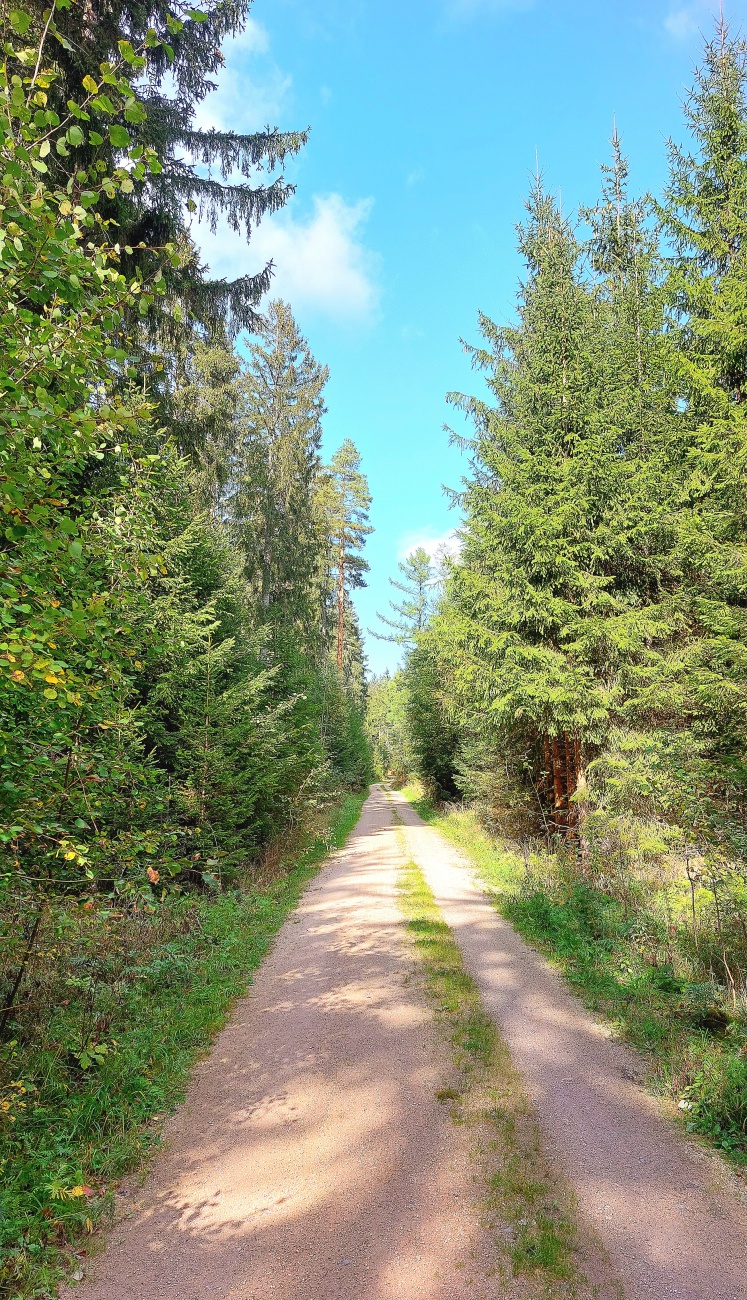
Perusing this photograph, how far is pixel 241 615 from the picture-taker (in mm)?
10484

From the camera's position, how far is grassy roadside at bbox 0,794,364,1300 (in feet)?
9.48

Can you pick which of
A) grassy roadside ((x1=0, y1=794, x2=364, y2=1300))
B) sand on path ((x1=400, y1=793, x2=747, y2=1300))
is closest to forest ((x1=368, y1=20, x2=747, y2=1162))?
sand on path ((x1=400, y1=793, x2=747, y2=1300))

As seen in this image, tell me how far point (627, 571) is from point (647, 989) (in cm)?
692

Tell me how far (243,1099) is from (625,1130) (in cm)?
263

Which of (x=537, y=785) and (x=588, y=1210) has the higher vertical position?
(x=537, y=785)

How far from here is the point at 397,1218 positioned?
308 cm

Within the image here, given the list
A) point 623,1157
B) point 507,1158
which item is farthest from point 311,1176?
point 623,1157

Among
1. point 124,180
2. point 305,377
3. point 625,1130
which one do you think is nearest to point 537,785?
point 625,1130

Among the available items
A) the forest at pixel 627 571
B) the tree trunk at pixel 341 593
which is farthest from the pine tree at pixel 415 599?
the forest at pixel 627 571

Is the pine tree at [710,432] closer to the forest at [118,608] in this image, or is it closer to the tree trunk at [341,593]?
the forest at [118,608]

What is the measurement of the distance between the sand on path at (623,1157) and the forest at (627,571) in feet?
3.75

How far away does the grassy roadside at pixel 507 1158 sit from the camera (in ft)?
9.10

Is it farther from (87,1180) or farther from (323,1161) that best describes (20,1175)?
(323,1161)

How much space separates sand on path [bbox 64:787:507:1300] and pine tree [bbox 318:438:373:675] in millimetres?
26066
